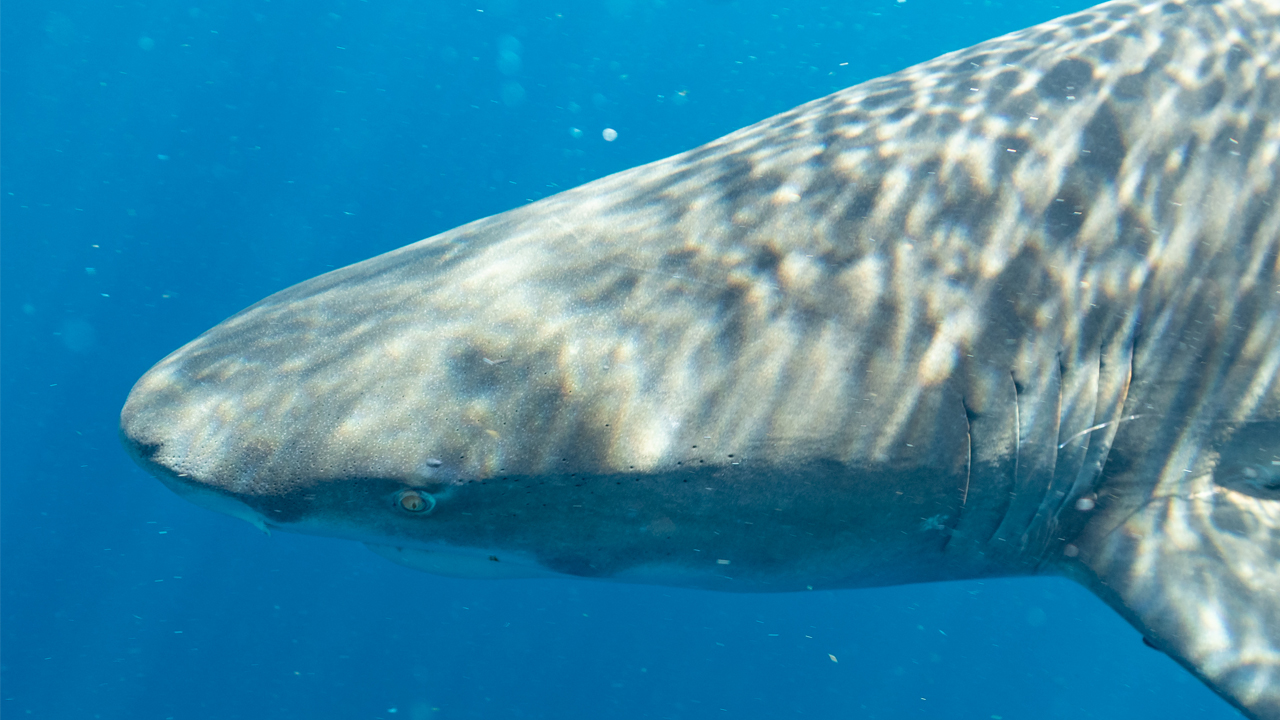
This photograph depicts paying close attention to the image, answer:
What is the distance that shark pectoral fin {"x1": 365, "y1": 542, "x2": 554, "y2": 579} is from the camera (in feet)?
6.07

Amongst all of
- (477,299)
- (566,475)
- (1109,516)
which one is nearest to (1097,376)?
(1109,516)

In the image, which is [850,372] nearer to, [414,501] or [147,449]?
[414,501]

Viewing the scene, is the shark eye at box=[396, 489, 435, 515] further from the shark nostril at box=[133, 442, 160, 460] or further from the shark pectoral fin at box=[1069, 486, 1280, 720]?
the shark pectoral fin at box=[1069, 486, 1280, 720]

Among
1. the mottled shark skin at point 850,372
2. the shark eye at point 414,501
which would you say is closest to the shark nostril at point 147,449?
the mottled shark skin at point 850,372

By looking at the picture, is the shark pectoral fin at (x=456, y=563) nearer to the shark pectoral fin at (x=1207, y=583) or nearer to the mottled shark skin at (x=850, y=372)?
the mottled shark skin at (x=850, y=372)

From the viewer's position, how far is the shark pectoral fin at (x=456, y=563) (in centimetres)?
185

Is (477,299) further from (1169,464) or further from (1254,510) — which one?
(1254,510)

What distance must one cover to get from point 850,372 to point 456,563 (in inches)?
39.6

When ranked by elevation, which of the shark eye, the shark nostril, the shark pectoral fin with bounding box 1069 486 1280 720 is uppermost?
the shark nostril

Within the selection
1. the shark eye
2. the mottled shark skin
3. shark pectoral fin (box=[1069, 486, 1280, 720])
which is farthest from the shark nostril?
shark pectoral fin (box=[1069, 486, 1280, 720])

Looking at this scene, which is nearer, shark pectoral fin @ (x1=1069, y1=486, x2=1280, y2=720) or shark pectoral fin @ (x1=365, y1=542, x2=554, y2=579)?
shark pectoral fin @ (x1=1069, y1=486, x2=1280, y2=720)

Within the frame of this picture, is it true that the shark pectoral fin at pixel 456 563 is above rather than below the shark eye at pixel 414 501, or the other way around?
below

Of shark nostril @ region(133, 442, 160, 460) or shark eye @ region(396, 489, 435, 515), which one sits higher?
shark nostril @ region(133, 442, 160, 460)

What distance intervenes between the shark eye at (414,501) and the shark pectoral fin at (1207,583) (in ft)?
4.98
